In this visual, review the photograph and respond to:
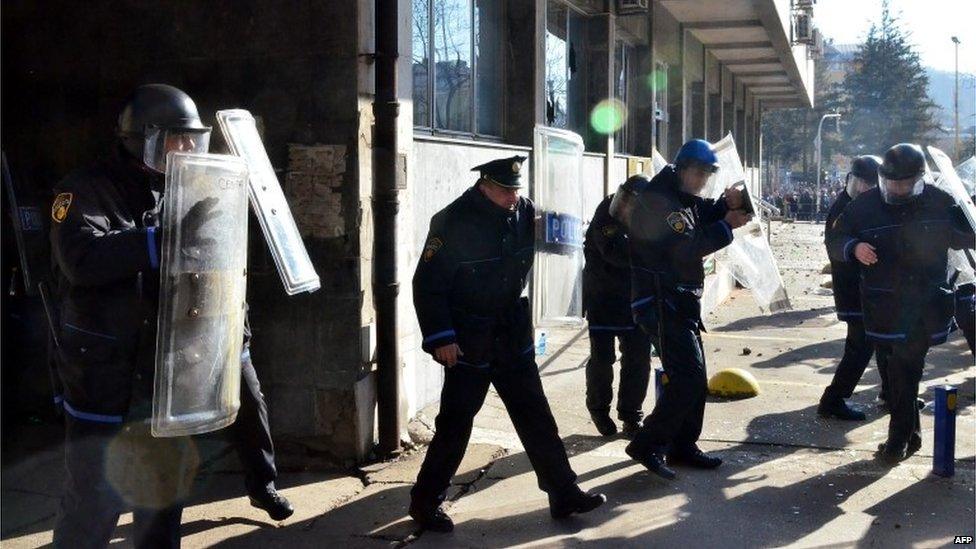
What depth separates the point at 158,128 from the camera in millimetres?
3533

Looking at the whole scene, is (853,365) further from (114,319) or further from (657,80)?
(657,80)

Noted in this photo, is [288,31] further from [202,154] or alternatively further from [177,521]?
[177,521]

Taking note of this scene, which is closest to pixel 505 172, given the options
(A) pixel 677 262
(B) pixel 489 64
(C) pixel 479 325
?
(C) pixel 479 325

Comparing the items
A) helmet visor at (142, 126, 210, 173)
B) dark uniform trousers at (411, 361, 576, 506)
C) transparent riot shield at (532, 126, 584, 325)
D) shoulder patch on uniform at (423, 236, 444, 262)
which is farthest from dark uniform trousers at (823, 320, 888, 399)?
helmet visor at (142, 126, 210, 173)

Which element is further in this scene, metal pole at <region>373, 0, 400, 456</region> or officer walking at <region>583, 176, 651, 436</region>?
officer walking at <region>583, 176, 651, 436</region>

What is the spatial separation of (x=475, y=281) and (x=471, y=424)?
700mm

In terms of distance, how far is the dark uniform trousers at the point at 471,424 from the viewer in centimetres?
480

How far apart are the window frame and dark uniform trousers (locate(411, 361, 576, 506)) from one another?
2.98 metres

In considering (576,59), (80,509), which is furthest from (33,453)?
(576,59)

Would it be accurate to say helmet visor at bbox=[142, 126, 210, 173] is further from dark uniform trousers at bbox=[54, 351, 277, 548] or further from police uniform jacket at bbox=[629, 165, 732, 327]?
police uniform jacket at bbox=[629, 165, 732, 327]

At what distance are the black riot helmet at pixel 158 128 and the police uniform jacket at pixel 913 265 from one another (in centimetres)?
402

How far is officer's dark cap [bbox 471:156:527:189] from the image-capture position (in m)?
4.70

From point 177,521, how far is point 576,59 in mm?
8666

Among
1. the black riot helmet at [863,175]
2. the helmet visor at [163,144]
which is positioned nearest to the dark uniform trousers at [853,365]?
the black riot helmet at [863,175]
